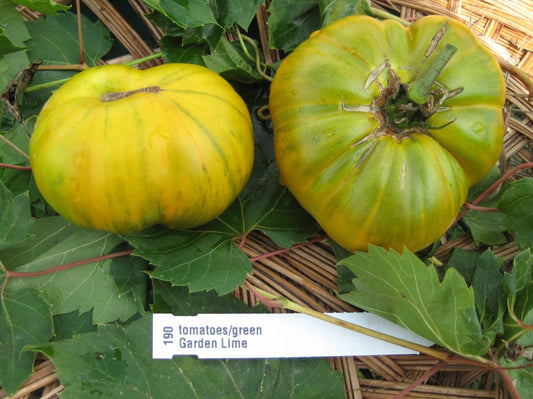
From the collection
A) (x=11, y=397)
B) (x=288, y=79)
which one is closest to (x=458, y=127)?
(x=288, y=79)

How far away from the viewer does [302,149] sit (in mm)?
801

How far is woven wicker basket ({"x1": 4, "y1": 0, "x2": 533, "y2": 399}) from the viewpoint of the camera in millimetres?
904

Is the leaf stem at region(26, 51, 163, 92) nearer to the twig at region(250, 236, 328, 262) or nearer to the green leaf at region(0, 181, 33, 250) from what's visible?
the green leaf at region(0, 181, 33, 250)

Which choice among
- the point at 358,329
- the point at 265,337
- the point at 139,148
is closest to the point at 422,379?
the point at 358,329

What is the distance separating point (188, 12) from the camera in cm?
88

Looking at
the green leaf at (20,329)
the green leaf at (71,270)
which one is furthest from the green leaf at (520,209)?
the green leaf at (20,329)

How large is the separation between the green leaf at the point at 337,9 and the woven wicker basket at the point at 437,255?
0.17m

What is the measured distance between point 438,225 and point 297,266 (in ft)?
0.96

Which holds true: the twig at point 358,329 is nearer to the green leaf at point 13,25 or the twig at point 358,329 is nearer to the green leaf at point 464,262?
the green leaf at point 464,262

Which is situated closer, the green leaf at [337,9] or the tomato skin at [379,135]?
the tomato skin at [379,135]

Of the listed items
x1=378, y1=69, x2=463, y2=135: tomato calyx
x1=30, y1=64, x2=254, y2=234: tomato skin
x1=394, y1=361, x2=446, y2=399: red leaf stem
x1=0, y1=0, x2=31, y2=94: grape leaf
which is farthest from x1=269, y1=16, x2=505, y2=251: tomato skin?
x1=0, y1=0, x2=31, y2=94: grape leaf

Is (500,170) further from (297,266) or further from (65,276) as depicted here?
(65,276)

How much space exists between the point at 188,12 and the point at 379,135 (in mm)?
408

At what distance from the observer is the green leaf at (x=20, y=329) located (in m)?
0.83
